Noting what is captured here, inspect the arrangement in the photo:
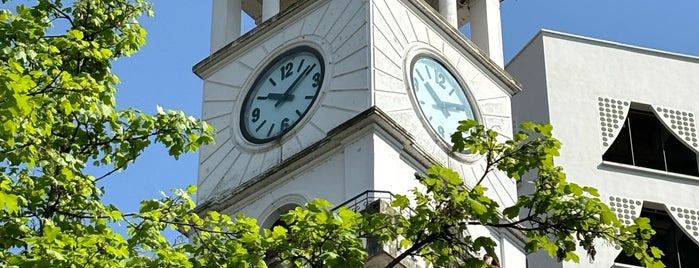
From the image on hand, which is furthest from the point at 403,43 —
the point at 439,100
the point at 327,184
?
the point at 327,184

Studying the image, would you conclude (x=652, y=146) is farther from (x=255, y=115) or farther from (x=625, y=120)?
(x=255, y=115)

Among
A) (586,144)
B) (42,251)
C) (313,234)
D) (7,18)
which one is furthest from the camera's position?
(586,144)

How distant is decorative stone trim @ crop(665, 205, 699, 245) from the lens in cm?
3625

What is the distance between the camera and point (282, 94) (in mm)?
28656

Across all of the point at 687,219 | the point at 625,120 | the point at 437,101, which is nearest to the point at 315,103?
the point at 437,101

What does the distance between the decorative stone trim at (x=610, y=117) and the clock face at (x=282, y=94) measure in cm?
984

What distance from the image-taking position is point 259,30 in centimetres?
2986

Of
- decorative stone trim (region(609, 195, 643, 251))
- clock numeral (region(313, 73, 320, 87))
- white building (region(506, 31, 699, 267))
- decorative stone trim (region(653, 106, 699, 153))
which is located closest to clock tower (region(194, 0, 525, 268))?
clock numeral (region(313, 73, 320, 87))

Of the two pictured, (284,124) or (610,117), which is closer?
(284,124)

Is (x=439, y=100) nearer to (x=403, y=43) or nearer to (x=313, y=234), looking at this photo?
(x=403, y=43)

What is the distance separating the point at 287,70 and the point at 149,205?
37.5 ft

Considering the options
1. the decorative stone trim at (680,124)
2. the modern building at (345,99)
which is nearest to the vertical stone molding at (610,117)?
the decorative stone trim at (680,124)

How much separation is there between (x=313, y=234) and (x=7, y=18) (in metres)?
4.09

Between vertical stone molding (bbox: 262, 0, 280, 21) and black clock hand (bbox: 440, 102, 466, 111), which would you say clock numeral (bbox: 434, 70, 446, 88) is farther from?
vertical stone molding (bbox: 262, 0, 280, 21)
